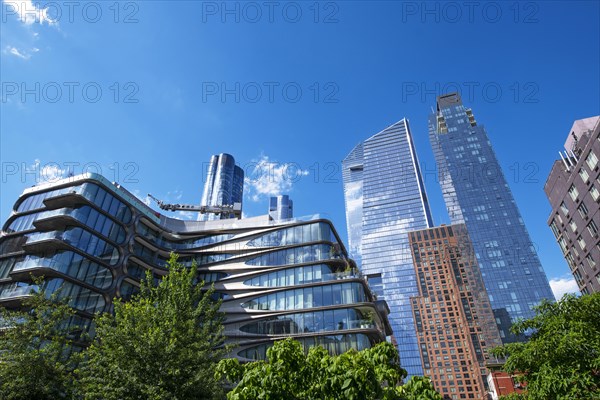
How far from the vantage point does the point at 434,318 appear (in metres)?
122

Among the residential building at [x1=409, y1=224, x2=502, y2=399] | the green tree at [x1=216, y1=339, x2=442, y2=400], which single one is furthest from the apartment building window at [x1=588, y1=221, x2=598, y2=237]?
the residential building at [x1=409, y1=224, x2=502, y2=399]

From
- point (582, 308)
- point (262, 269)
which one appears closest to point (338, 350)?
point (262, 269)

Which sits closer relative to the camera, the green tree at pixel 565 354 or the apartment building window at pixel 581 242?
the green tree at pixel 565 354

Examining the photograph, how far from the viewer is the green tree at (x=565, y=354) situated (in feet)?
40.8

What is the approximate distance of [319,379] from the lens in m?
7.80

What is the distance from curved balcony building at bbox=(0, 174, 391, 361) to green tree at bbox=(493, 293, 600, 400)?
850 inches

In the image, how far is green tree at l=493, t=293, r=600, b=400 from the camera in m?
12.4

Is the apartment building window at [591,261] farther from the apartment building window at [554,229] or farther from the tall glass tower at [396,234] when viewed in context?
the tall glass tower at [396,234]

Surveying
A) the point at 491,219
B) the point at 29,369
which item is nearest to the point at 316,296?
the point at 29,369

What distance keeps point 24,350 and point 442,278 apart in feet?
425

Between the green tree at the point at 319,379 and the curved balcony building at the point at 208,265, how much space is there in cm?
2923

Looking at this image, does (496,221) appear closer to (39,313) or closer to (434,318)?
(434,318)

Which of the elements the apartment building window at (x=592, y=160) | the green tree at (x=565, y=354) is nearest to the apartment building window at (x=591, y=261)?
the apartment building window at (x=592, y=160)

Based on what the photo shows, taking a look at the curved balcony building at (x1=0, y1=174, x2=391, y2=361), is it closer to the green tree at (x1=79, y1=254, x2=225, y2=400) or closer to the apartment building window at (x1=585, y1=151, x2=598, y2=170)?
the green tree at (x1=79, y1=254, x2=225, y2=400)
